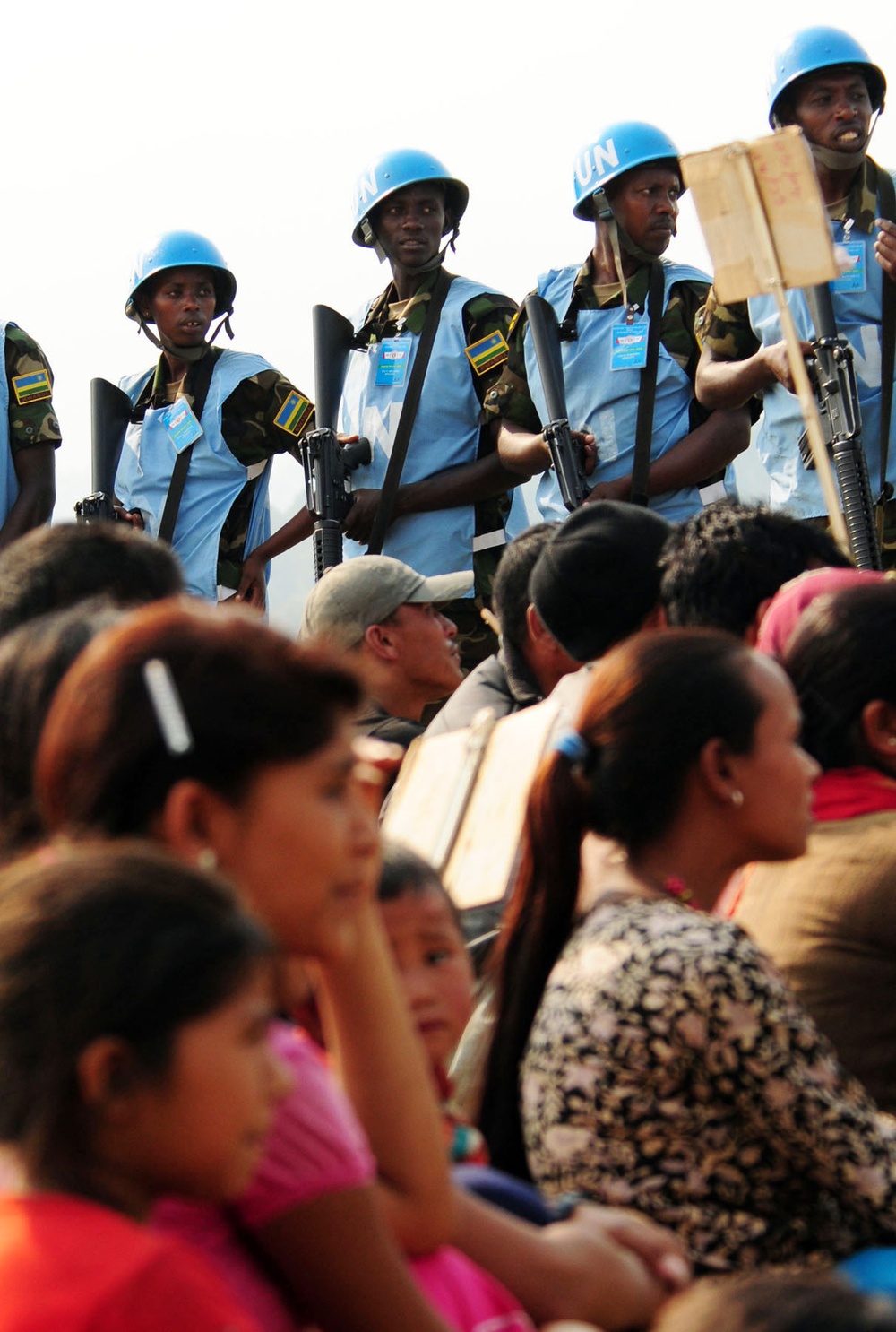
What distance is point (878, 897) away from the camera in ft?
8.36

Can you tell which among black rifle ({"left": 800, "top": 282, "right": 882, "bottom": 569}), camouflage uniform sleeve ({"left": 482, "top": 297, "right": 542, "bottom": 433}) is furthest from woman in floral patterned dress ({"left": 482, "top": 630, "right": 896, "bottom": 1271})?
camouflage uniform sleeve ({"left": 482, "top": 297, "right": 542, "bottom": 433})

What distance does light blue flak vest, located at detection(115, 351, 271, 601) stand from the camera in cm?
732

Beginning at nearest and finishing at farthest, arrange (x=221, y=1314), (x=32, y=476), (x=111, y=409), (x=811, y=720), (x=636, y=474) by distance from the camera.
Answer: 1. (x=221, y=1314)
2. (x=811, y=720)
3. (x=636, y=474)
4. (x=32, y=476)
5. (x=111, y=409)

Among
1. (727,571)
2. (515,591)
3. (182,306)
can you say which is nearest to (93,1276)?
(727,571)

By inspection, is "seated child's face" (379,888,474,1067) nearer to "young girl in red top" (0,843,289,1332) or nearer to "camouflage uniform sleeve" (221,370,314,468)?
"young girl in red top" (0,843,289,1332)

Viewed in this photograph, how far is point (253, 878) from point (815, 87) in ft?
16.3

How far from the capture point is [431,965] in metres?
2.23

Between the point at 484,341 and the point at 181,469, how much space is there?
1386 mm

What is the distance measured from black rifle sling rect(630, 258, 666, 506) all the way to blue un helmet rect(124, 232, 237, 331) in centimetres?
212

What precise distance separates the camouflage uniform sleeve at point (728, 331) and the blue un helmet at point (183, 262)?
99.0 inches

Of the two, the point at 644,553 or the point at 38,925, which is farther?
the point at 644,553

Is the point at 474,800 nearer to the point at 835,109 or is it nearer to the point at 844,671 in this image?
the point at 844,671

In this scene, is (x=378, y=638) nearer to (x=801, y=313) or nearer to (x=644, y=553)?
(x=644, y=553)

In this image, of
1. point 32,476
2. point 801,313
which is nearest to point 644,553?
point 801,313
